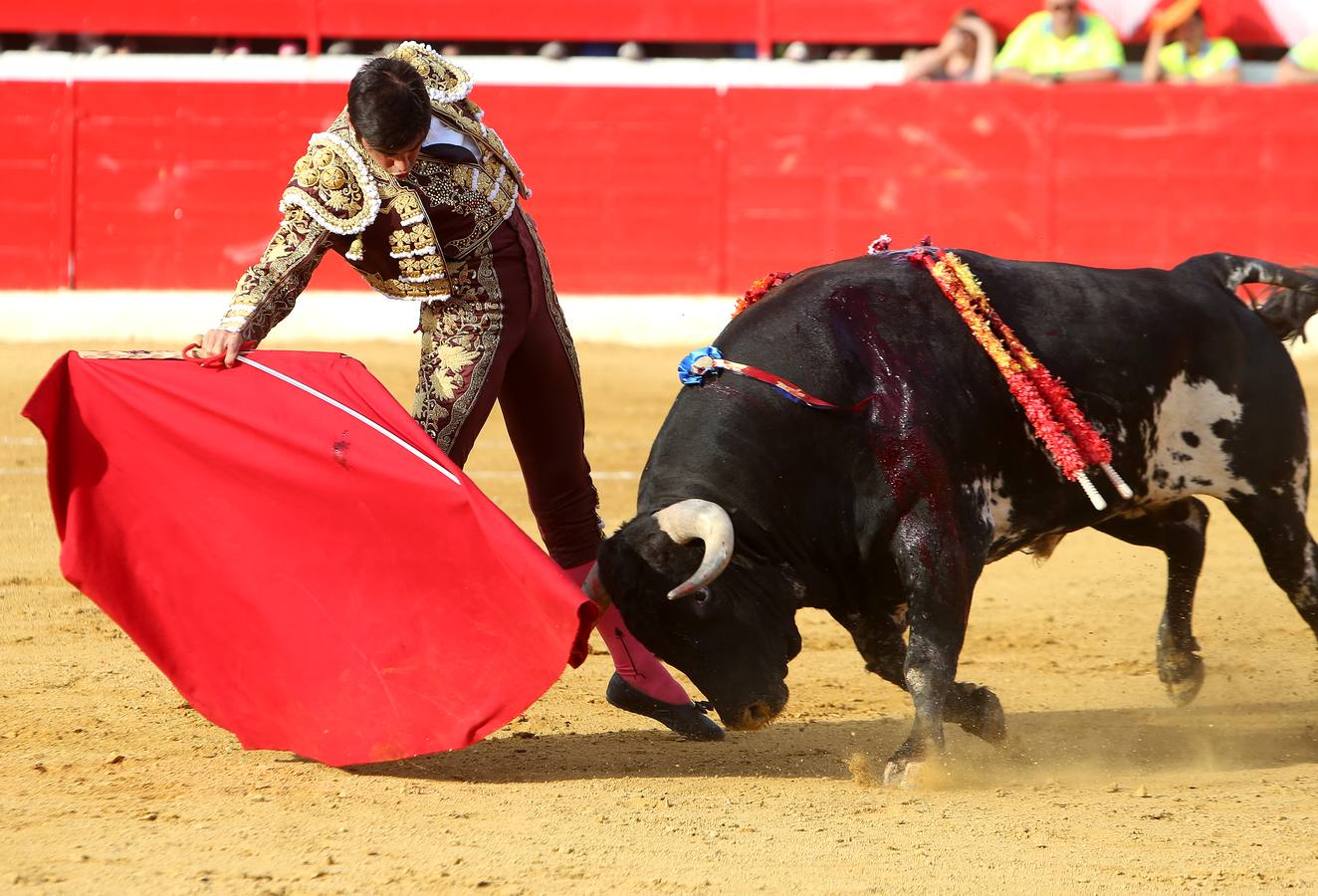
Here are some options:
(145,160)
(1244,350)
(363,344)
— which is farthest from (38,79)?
(1244,350)

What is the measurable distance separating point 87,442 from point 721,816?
144cm

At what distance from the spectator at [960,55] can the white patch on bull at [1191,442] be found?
22.1ft

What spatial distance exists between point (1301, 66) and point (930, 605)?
25.6 ft

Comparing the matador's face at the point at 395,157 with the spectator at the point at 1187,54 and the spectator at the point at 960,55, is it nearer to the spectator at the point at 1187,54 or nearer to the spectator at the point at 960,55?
the spectator at the point at 960,55

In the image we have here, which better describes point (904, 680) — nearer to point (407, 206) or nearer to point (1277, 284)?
point (1277, 284)

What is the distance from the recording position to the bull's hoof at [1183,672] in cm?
409

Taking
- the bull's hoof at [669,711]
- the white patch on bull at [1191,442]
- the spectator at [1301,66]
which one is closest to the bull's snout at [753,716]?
the bull's hoof at [669,711]

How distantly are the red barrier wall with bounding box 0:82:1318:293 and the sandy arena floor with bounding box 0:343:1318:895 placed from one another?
17.1ft

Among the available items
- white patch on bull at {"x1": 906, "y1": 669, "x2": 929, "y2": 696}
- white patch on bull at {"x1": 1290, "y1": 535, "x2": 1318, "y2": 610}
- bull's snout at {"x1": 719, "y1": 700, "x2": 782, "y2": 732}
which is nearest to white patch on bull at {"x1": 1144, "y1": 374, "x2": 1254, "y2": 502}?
white patch on bull at {"x1": 1290, "y1": 535, "x2": 1318, "y2": 610}

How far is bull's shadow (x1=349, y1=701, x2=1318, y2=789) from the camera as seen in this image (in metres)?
3.36

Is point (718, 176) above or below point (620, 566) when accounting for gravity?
below

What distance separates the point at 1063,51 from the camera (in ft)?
32.4

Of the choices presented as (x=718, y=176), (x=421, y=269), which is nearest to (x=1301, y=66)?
(x=718, y=176)

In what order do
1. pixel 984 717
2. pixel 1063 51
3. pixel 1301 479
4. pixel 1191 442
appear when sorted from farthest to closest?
1. pixel 1063 51
2. pixel 1301 479
3. pixel 1191 442
4. pixel 984 717
